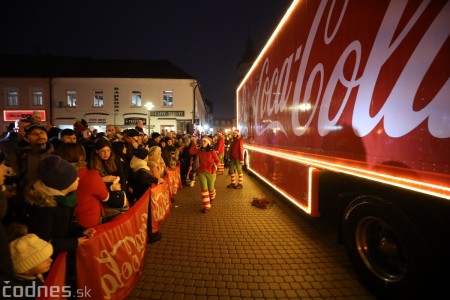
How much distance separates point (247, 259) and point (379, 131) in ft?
8.33

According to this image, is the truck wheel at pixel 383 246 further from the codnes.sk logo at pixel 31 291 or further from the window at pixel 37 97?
the window at pixel 37 97

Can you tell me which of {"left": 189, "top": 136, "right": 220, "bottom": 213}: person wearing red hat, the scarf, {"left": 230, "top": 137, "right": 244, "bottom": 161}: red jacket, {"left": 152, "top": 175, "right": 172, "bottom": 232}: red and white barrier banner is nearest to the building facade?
{"left": 230, "top": 137, "right": 244, "bottom": 161}: red jacket

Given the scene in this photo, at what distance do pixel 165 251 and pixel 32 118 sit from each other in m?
3.84

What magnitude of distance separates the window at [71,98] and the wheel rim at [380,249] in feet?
101

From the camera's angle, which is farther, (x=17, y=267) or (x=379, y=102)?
(x=379, y=102)

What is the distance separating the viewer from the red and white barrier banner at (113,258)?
2.56m

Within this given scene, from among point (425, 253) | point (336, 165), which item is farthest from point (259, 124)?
point (425, 253)

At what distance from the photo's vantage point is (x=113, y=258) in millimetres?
2814

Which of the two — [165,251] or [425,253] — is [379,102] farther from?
[165,251]

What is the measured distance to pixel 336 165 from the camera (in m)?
3.44

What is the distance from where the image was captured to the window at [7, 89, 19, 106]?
27.8m

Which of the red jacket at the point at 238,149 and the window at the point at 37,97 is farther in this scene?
the window at the point at 37,97

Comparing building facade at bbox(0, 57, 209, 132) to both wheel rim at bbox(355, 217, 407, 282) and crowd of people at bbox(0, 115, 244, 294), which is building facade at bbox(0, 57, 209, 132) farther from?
wheel rim at bbox(355, 217, 407, 282)

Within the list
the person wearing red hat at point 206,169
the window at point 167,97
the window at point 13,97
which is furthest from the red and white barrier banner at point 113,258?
the window at point 13,97
